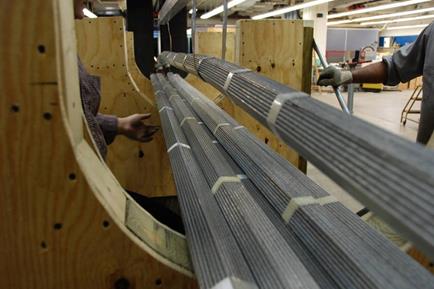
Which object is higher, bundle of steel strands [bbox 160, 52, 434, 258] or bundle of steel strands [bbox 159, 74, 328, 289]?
bundle of steel strands [bbox 160, 52, 434, 258]

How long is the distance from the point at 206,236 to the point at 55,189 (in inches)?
11.3

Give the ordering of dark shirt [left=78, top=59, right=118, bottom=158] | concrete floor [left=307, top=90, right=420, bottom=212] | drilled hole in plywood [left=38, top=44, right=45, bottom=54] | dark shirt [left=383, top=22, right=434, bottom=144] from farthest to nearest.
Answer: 1. concrete floor [left=307, top=90, right=420, bottom=212]
2. dark shirt [left=383, top=22, right=434, bottom=144]
3. dark shirt [left=78, top=59, right=118, bottom=158]
4. drilled hole in plywood [left=38, top=44, right=45, bottom=54]

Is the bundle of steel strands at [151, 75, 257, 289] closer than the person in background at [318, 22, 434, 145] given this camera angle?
Yes

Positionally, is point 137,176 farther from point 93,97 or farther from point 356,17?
point 356,17

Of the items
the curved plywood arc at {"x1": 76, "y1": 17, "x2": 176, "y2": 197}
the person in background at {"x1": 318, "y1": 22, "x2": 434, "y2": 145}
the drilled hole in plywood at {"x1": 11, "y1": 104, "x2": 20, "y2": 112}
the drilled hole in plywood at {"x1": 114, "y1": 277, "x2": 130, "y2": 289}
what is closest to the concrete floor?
the person in background at {"x1": 318, "y1": 22, "x2": 434, "y2": 145}

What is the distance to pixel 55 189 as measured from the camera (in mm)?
598

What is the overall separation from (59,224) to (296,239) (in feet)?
1.45

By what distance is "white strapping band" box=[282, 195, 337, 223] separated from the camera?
30.0 inches

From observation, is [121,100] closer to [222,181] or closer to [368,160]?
[222,181]

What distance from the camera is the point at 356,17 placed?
1280 cm

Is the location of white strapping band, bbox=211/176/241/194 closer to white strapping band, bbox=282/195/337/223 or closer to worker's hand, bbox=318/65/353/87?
white strapping band, bbox=282/195/337/223

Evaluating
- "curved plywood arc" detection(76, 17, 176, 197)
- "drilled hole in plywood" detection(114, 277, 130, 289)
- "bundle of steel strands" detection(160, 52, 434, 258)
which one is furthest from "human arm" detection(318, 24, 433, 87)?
"drilled hole in plywood" detection(114, 277, 130, 289)

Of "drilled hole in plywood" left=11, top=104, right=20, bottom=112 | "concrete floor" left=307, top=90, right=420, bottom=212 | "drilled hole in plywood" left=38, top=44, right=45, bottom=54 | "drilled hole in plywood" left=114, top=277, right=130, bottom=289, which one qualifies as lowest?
"concrete floor" left=307, top=90, right=420, bottom=212

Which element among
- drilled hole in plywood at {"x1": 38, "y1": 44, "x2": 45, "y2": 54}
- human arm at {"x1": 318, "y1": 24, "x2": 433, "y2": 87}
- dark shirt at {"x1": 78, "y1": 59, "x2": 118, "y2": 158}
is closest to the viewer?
drilled hole in plywood at {"x1": 38, "y1": 44, "x2": 45, "y2": 54}
